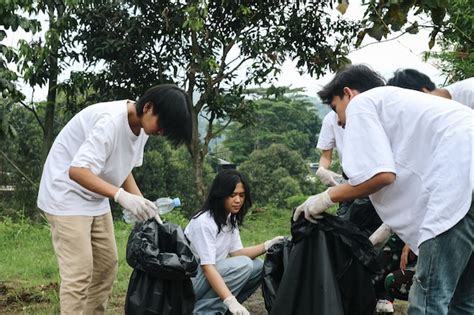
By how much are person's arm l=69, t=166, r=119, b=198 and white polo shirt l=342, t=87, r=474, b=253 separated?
109 centimetres

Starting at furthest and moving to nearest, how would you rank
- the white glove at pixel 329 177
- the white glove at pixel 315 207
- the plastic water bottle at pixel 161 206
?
the white glove at pixel 329 177
the plastic water bottle at pixel 161 206
the white glove at pixel 315 207

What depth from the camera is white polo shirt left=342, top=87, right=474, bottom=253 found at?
2.10 m

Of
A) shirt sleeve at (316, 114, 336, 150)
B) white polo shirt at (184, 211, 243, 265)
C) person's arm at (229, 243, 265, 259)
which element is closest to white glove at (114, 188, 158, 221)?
white polo shirt at (184, 211, 243, 265)

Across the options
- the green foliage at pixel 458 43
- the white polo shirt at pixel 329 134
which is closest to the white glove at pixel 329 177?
the white polo shirt at pixel 329 134

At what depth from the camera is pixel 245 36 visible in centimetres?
826

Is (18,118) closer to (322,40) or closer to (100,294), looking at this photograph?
(322,40)

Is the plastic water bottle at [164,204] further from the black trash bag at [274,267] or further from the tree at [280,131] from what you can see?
the tree at [280,131]

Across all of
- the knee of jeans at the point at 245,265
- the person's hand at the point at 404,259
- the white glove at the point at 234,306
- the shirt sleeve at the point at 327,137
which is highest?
the shirt sleeve at the point at 327,137

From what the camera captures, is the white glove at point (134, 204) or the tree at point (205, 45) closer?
the white glove at point (134, 204)

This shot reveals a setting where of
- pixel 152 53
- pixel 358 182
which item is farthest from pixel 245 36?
pixel 358 182

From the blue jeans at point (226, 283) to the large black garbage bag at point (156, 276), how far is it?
0.37 metres

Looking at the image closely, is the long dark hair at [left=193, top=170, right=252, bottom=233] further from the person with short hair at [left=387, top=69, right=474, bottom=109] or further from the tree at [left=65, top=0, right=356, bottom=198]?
the tree at [left=65, top=0, right=356, bottom=198]

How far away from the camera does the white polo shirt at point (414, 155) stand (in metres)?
2.10

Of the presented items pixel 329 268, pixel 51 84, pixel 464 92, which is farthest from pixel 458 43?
pixel 51 84
